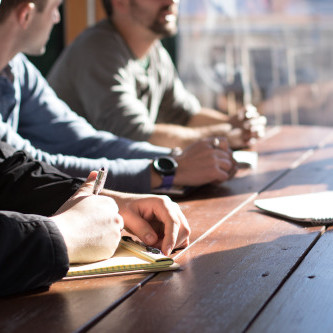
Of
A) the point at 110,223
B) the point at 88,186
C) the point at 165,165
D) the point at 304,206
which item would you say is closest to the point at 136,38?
the point at 165,165

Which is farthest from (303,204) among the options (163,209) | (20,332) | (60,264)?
(20,332)

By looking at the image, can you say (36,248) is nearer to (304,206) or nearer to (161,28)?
(304,206)

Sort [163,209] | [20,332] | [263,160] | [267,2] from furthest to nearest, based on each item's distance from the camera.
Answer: [267,2] → [263,160] → [163,209] → [20,332]

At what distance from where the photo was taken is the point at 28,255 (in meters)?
0.93

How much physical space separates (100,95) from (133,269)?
148 centimetres

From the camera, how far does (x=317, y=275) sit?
1004 millimetres

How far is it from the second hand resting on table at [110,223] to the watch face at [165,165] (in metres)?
0.40

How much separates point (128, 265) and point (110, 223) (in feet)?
0.24

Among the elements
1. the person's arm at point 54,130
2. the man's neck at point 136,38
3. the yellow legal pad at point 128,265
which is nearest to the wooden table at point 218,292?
the yellow legal pad at point 128,265

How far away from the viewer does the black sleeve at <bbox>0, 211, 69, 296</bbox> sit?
917 mm

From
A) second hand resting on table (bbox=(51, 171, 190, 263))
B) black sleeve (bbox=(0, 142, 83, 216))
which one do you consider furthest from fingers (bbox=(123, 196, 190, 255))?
black sleeve (bbox=(0, 142, 83, 216))

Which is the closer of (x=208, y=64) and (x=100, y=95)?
(x=100, y=95)

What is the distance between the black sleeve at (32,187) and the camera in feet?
4.27

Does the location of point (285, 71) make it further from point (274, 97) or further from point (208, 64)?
point (208, 64)
